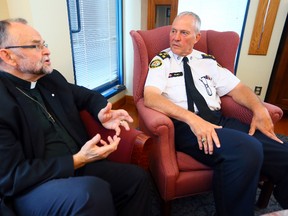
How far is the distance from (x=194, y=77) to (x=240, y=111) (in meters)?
0.39

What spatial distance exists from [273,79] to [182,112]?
70.8 inches

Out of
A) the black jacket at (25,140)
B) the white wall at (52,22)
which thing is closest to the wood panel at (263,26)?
the white wall at (52,22)

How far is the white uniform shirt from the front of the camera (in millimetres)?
1462

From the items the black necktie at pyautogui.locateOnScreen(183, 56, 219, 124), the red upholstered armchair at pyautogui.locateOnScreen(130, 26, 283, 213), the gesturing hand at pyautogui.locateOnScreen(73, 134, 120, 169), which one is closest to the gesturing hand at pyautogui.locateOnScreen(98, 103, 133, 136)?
the red upholstered armchair at pyautogui.locateOnScreen(130, 26, 283, 213)

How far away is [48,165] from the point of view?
88cm

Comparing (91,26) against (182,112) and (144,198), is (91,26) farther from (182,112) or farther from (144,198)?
(144,198)

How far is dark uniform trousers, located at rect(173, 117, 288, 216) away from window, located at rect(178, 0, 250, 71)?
5.78 feet

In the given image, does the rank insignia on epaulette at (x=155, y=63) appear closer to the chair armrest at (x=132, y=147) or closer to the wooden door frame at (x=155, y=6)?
the chair armrest at (x=132, y=147)

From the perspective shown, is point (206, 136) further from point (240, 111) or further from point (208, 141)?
point (240, 111)

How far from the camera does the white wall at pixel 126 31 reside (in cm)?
131

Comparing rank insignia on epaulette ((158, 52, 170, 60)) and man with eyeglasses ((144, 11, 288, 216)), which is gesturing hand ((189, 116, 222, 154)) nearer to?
man with eyeglasses ((144, 11, 288, 216))

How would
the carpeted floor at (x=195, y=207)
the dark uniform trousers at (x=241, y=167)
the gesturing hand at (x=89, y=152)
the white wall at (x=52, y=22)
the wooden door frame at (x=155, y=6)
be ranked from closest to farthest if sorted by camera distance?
the gesturing hand at (x=89, y=152) → the dark uniform trousers at (x=241, y=167) → the white wall at (x=52, y=22) → the carpeted floor at (x=195, y=207) → the wooden door frame at (x=155, y=6)

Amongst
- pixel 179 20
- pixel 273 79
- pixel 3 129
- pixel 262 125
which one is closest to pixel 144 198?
pixel 3 129

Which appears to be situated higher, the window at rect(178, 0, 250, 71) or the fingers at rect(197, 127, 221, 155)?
the window at rect(178, 0, 250, 71)
